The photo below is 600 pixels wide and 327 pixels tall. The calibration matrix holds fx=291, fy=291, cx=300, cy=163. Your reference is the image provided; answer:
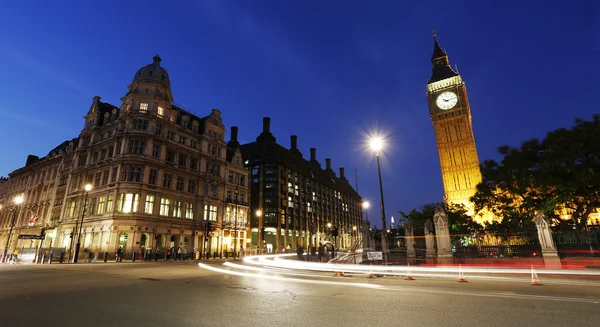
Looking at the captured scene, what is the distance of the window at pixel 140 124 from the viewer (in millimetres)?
39094

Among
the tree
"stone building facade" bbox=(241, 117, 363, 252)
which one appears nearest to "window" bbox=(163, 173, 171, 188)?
"stone building facade" bbox=(241, 117, 363, 252)

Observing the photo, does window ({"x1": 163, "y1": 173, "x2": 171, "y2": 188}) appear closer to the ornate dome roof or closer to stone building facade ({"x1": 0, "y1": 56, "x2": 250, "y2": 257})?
stone building facade ({"x1": 0, "y1": 56, "x2": 250, "y2": 257})

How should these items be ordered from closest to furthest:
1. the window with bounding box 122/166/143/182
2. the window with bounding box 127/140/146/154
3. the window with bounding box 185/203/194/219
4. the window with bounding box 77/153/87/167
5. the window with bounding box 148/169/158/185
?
1. the window with bounding box 122/166/143/182
2. the window with bounding box 127/140/146/154
3. the window with bounding box 148/169/158/185
4. the window with bounding box 185/203/194/219
5. the window with bounding box 77/153/87/167

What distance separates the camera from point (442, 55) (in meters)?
88.8

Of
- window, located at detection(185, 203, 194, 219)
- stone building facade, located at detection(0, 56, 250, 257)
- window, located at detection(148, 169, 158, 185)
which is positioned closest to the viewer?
stone building facade, located at detection(0, 56, 250, 257)

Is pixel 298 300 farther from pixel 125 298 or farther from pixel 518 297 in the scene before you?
pixel 518 297

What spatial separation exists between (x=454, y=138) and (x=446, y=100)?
1092 cm

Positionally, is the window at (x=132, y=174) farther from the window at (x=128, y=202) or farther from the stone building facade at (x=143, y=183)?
the window at (x=128, y=202)

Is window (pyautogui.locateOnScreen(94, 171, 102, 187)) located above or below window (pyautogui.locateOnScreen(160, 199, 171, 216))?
above

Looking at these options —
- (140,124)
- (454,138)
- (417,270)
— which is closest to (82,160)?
(140,124)

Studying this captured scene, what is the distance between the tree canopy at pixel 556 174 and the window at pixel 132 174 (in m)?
44.3

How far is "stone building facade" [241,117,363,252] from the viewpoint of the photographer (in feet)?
226

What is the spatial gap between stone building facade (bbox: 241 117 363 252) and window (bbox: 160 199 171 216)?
22152 mm

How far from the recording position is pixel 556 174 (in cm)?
2775
